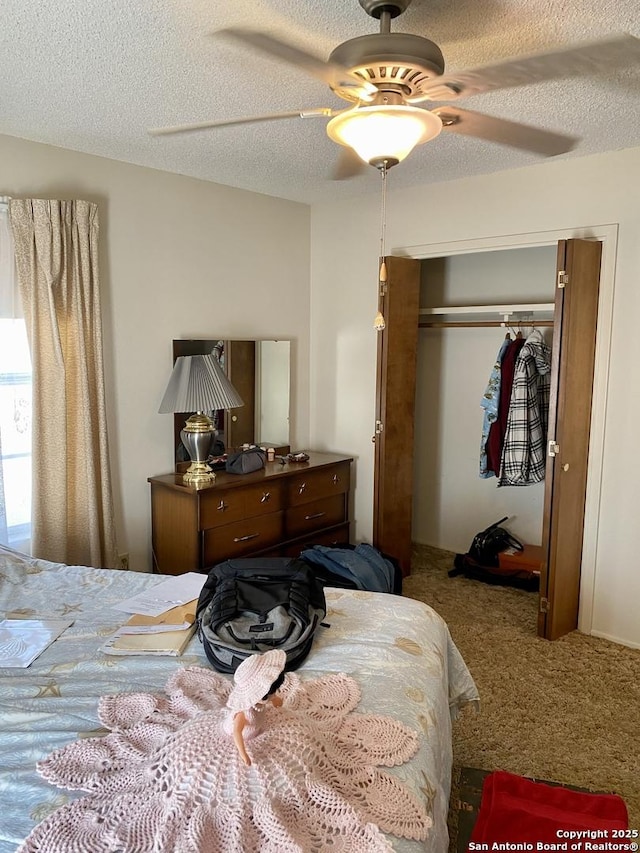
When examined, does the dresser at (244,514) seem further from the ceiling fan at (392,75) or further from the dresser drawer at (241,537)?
the ceiling fan at (392,75)

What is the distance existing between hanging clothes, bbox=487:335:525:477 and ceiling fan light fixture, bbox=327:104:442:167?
2286 millimetres

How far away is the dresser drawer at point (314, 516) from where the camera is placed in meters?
3.88

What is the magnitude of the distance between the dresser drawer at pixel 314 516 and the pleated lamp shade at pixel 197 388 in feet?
2.71

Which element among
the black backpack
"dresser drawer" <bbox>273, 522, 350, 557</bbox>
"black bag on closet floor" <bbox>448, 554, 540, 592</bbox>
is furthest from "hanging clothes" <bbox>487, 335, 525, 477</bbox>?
the black backpack

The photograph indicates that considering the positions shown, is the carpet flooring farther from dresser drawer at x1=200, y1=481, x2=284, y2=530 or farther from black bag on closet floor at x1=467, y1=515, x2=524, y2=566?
dresser drawer at x1=200, y1=481, x2=284, y2=530

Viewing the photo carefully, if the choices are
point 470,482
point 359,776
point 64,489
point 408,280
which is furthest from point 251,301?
point 359,776

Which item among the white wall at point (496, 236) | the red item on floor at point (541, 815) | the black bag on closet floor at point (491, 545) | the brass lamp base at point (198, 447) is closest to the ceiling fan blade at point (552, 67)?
the white wall at point (496, 236)

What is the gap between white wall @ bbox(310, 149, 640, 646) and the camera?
10.5 ft

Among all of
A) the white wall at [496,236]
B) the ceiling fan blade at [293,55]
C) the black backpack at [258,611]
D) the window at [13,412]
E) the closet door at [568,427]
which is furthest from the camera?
the white wall at [496,236]

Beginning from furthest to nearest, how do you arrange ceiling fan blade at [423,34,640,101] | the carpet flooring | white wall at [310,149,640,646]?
white wall at [310,149,640,646]
the carpet flooring
ceiling fan blade at [423,34,640,101]

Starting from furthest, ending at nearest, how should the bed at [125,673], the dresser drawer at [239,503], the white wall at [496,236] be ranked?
the dresser drawer at [239,503] < the white wall at [496,236] < the bed at [125,673]

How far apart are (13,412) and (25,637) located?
1362mm

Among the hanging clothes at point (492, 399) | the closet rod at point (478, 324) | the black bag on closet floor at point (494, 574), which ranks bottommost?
the black bag on closet floor at point (494, 574)

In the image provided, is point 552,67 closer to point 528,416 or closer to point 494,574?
point 528,416
